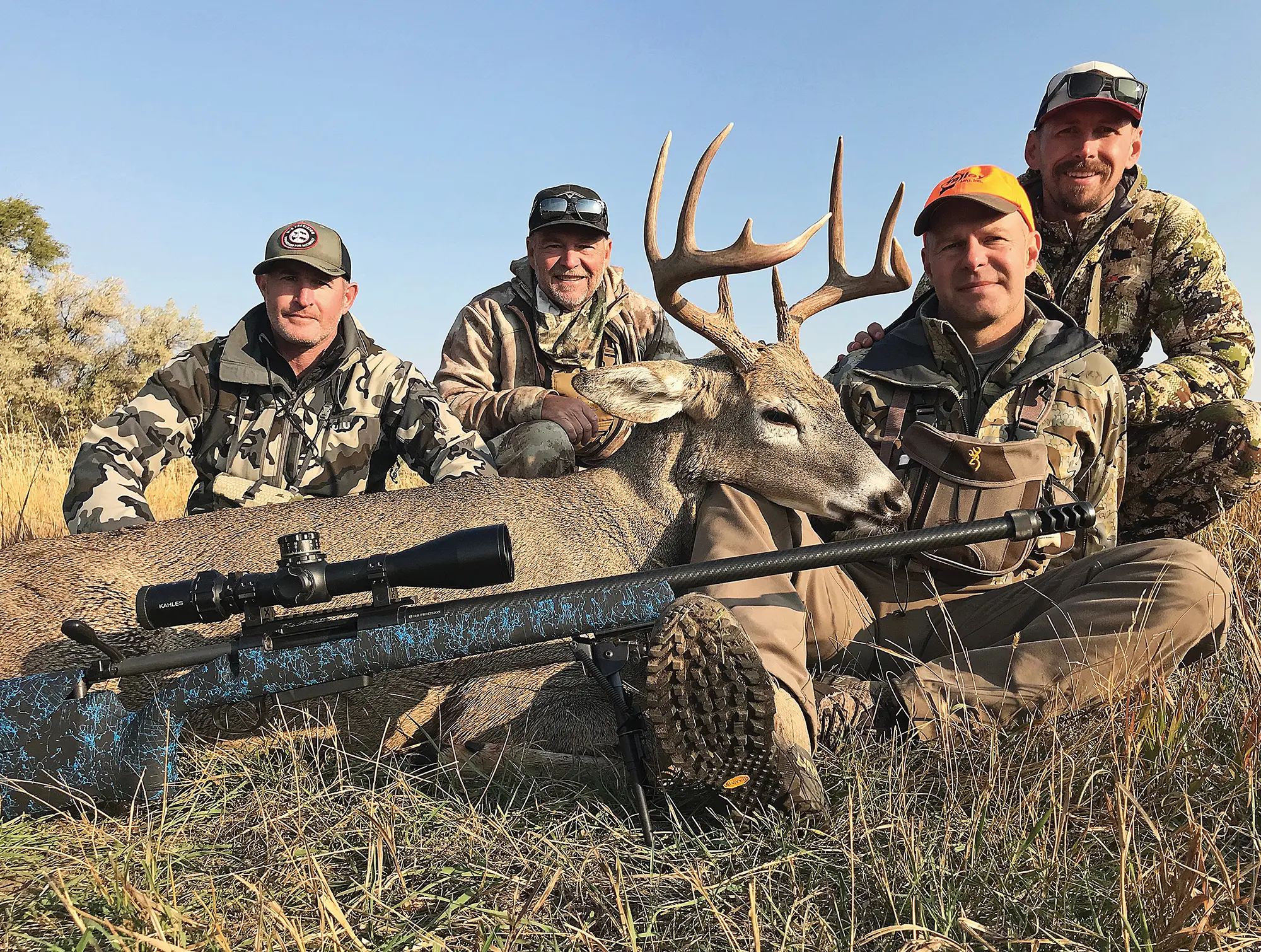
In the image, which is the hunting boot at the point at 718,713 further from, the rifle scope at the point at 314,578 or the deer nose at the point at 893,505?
the deer nose at the point at 893,505

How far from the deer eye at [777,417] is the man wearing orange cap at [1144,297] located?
1543 mm

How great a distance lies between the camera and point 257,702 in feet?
11.3

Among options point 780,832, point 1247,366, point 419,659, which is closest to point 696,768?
point 780,832

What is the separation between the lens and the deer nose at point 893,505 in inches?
177

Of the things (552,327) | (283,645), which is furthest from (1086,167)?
(283,645)

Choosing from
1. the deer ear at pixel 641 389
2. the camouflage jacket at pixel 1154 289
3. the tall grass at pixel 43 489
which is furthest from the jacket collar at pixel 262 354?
the camouflage jacket at pixel 1154 289

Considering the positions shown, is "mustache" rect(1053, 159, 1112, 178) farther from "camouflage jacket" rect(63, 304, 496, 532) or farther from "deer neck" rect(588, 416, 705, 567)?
"camouflage jacket" rect(63, 304, 496, 532)

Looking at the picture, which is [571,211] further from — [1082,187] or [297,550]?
[297,550]

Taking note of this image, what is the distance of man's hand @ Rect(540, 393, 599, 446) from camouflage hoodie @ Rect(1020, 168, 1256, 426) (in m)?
3.11

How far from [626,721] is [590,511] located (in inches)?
75.8

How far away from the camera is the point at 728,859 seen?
2.81 meters

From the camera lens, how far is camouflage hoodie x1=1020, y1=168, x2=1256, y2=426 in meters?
5.88

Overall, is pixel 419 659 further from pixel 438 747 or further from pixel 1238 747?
pixel 1238 747

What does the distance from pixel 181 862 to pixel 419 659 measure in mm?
905
